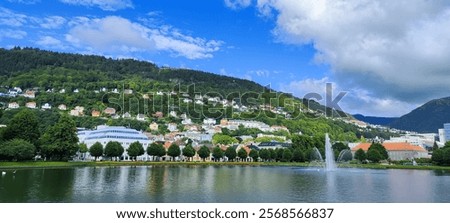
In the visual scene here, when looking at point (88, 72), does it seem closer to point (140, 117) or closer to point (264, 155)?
point (140, 117)

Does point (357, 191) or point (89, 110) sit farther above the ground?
point (89, 110)

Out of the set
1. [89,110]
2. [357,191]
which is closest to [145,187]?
[357,191]

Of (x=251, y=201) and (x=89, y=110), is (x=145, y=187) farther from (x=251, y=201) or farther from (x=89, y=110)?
(x=89, y=110)

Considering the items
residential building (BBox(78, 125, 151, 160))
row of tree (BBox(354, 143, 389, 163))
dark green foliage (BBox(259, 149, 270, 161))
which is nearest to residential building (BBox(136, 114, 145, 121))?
residential building (BBox(78, 125, 151, 160))

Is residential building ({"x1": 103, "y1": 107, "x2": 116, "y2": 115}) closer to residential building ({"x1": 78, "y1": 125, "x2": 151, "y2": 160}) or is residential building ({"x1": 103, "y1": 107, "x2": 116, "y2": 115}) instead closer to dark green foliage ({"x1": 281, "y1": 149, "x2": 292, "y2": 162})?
residential building ({"x1": 78, "y1": 125, "x2": 151, "y2": 160})

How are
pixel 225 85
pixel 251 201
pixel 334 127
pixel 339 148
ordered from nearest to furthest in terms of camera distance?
pixel 251 201 → pixel 339 148 → pixel 334 127 → pixel 225 85

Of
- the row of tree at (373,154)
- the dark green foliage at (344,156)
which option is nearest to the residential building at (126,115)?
the dark green foliage at (344,156)

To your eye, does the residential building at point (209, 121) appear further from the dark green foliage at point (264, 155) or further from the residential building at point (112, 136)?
the dark green foliage at point (264, 155)
